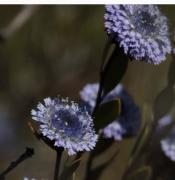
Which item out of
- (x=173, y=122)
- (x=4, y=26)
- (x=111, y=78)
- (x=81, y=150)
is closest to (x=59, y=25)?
(x=4, y=26)

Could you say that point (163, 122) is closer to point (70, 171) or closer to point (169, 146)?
point (169, 146)

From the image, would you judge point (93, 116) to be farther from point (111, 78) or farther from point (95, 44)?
point (95, 44)

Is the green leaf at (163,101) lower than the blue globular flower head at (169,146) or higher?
higher

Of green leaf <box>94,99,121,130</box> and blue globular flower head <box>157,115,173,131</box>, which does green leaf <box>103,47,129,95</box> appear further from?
blue globular flower head <box>157,115,173,131</box>

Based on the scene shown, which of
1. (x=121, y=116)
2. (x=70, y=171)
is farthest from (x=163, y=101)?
(x=70, y=171)

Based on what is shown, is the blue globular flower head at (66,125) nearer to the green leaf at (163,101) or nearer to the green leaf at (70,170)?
the green leaf at (70,170)

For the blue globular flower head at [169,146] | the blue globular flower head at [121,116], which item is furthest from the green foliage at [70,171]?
the blue globular flower head at [169,146]

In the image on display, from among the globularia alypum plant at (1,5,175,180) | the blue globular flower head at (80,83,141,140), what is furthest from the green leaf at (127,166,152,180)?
the blue globular flower head at (80,83,141,140)
